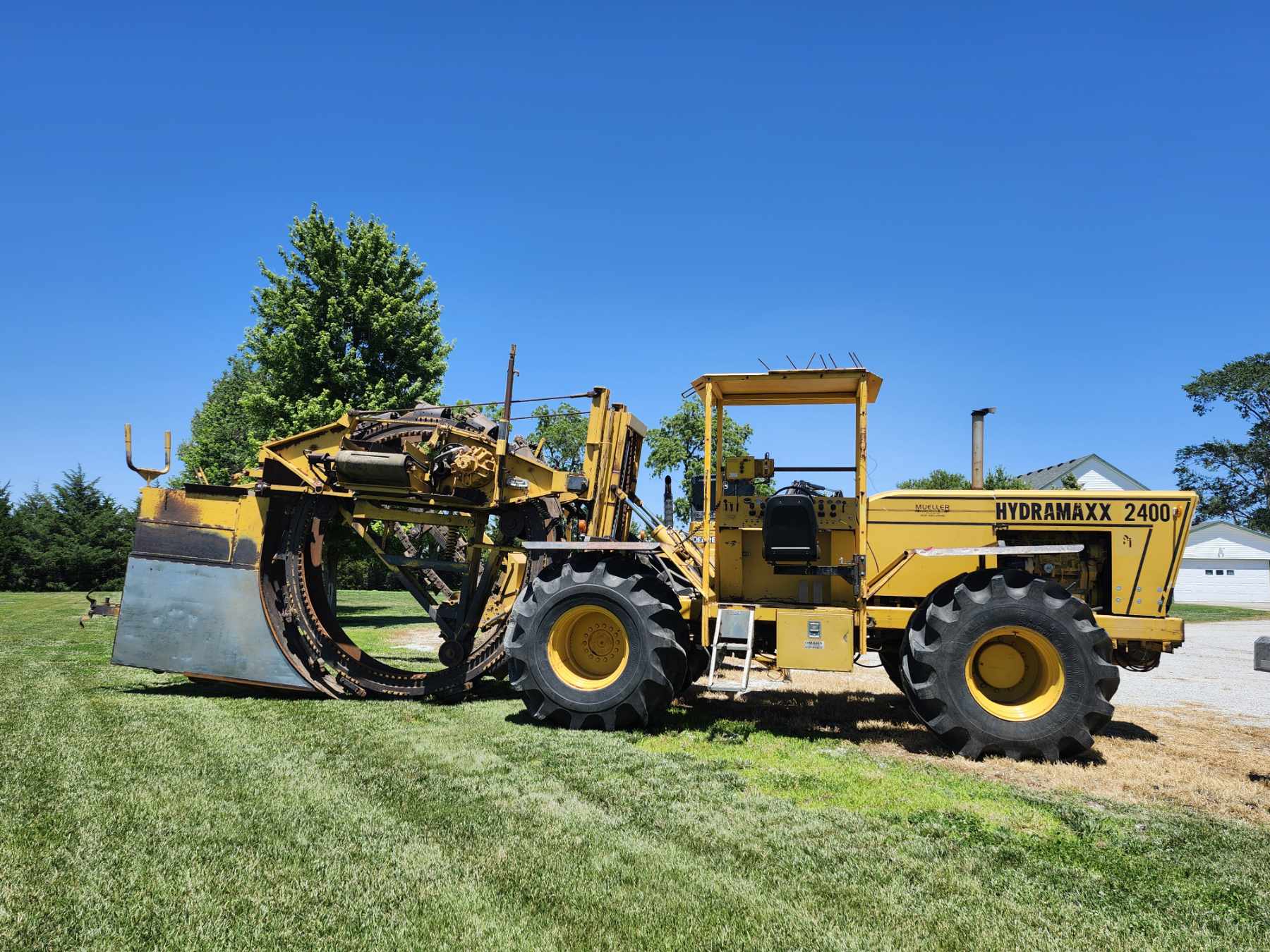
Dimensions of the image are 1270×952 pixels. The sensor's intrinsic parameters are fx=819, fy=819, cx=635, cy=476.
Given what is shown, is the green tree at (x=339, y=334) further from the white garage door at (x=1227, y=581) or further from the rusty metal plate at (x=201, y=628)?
the white garage door at (x=1227, y=581)

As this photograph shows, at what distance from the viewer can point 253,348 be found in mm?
20297

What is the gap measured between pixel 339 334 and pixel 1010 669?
56.7ft

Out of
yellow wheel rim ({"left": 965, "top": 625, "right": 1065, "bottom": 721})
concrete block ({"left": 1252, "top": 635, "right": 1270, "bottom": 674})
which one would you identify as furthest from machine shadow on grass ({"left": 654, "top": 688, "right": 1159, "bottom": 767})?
concrete block ({"left": 1252, "top": 635, "right": 1270, "bottom": 674})

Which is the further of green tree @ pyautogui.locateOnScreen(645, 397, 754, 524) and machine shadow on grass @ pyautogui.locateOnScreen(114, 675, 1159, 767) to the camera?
green tree @ pyautogui.locateOnScreen(645, 397, 754, 524)

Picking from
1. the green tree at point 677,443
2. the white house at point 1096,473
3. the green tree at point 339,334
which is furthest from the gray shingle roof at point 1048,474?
the green tree at point 339,334

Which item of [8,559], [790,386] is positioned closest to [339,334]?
[790,386]

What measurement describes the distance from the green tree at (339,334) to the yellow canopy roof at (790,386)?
40.5 feet

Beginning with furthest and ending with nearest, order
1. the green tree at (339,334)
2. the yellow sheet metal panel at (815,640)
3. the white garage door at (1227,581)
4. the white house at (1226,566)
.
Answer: the white house at (1226,566) → the white garage door at (1227,581) → the green tree at (339,334) → the yellow sheet metal panel at (815,640)

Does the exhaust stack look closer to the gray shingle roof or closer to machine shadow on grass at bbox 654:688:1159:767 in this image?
machine shadow on grass at bbox 654:688:1159:767

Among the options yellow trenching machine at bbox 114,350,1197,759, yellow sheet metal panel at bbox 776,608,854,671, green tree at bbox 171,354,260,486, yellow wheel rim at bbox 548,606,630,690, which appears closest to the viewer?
yellow trenching machine at bbox 114,350,1197,759

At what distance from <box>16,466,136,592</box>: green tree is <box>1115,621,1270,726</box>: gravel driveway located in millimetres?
35599

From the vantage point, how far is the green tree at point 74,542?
3297 centimetres

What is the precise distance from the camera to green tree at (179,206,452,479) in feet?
62.7

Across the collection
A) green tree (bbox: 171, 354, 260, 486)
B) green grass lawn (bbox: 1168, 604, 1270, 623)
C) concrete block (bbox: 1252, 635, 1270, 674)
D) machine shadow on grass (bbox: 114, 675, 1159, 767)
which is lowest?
machine shadow on grass (bbox: 114, 675, 1159, 767)
